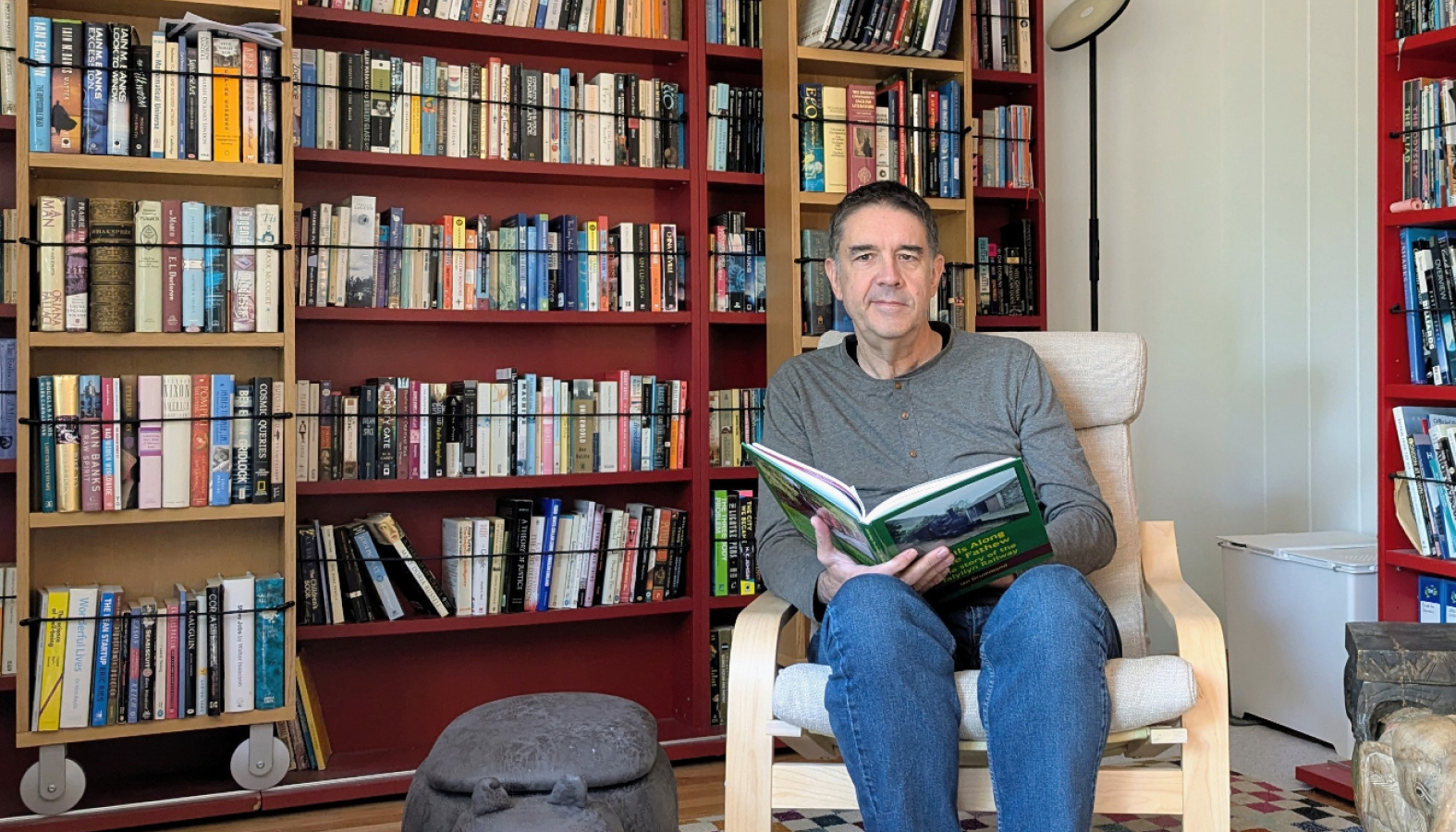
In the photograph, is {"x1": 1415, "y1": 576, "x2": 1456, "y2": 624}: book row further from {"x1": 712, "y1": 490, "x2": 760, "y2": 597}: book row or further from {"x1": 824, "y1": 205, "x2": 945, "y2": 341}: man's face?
{"x1": 712, "y1": 490, "x2": 760, "y2": 597}: book row

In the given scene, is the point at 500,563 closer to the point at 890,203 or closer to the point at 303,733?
the point at 303,733

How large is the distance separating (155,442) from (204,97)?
64cm

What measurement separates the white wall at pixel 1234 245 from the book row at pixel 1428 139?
0.56 metres

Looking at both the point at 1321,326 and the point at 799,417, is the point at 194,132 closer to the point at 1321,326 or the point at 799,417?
the point at 799,417

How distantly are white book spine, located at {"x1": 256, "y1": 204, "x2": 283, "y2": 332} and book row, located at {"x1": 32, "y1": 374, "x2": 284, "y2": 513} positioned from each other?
4.7 inches

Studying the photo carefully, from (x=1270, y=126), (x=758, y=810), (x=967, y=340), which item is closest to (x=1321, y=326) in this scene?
(x=1270, y=126)

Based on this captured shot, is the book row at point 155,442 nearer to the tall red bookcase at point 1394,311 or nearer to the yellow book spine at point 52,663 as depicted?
the yellow book spine at point 52,663

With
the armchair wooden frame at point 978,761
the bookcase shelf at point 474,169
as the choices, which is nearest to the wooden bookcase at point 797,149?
the bookcase shelf at point 474,169

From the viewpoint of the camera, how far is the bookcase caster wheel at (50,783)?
2.29 m

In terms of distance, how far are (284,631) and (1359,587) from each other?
84.5 inches

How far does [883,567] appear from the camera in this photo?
5.34 feet

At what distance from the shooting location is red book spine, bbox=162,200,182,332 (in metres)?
2.36

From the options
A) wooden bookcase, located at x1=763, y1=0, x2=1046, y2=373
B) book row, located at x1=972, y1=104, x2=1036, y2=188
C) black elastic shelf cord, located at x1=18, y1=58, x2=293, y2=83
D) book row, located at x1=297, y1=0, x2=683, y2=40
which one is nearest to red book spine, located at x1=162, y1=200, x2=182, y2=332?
black elastic shelf cord, located at x1=18, y1=58, x2=293, y2=83

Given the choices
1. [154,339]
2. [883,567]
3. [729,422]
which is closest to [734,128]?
[729,422]
